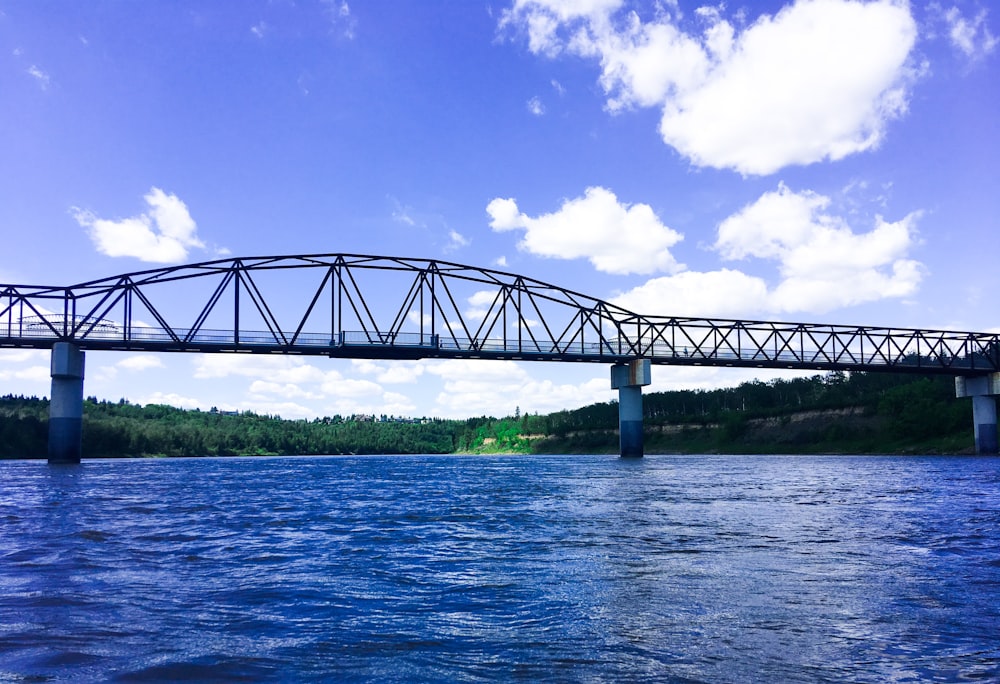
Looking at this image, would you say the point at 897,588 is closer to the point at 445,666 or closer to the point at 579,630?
the point at 579,630

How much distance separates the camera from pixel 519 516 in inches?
1019

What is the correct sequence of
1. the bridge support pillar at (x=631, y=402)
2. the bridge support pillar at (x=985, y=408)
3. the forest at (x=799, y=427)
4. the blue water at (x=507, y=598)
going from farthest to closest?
the forest at (x=799, y=427) → the bridge support pillar at (x=985, y=408) → the bridge support pillar at (x=631, y=402) → the blue water at (x=507, y=598)

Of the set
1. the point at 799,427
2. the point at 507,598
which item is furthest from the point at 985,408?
the point at 507,598

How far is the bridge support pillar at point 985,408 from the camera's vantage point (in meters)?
106

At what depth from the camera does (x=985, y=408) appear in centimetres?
10769

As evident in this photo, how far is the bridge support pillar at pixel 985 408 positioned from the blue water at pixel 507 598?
96.6m

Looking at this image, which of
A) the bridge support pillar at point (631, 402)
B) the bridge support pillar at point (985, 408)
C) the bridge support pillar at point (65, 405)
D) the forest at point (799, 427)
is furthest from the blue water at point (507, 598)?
the forest at point (799, 427)

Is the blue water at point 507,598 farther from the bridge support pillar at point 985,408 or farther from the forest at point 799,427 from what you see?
the forest at point 799,427

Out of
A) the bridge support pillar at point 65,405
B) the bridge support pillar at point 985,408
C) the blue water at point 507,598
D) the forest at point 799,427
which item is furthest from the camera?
the forest at point 799,427

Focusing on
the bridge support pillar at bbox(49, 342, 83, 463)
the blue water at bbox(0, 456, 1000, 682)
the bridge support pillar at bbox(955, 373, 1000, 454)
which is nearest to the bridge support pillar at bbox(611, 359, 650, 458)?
the bridge support pillar at bbox(955, 373, 1000, 454)

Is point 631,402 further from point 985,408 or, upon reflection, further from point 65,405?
point 65,405

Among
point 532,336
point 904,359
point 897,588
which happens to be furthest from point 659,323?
point 897,588

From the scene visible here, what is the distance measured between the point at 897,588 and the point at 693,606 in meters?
4.03

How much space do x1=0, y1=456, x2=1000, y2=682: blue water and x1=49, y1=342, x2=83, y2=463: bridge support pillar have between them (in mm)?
66535
